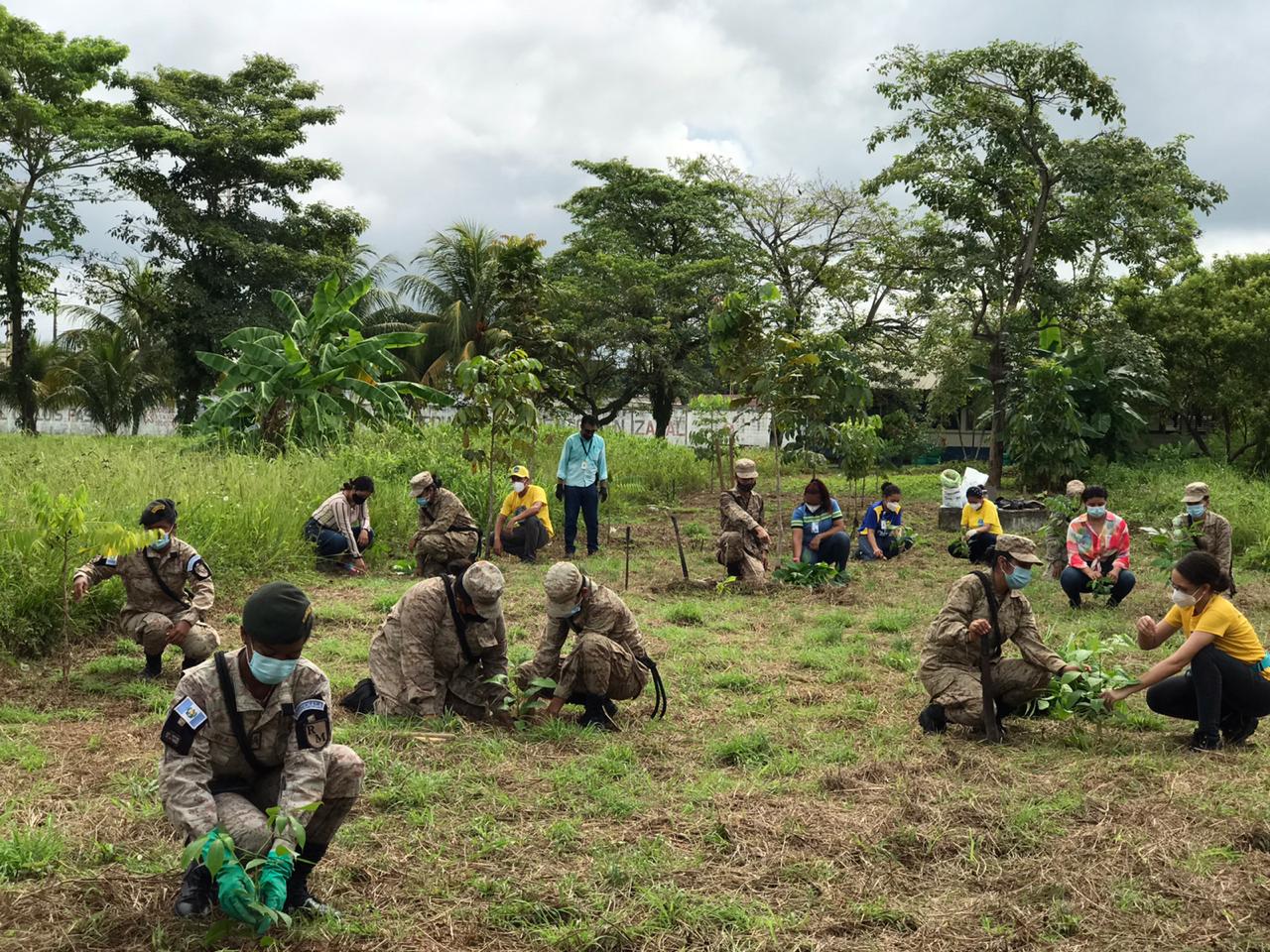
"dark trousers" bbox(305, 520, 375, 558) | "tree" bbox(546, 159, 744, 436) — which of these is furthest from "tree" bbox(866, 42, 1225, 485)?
"dark trousers" bbox(305, 520, 375, 558)

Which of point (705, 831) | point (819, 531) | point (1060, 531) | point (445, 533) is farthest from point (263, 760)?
point (1060, 531)

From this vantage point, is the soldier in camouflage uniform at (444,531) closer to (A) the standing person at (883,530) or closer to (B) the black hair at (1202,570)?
(A) the standing person at (883,530)

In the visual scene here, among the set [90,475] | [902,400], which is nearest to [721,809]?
[90,475]

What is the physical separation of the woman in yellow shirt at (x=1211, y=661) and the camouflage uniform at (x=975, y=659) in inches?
17.2

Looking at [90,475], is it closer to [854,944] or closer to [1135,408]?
[854,944]

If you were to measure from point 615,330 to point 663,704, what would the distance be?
66.2ft

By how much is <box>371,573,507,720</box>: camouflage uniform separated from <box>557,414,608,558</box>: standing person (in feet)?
23.1

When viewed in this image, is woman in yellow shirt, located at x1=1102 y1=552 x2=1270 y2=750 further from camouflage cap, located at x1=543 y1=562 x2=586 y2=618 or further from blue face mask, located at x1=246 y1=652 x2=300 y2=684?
blue face mask, located at x1=246 y1=652 x2=300 y2=684

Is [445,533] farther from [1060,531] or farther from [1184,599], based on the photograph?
[1184,599]

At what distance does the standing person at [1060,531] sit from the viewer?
36.6 feet

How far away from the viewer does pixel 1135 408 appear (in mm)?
21984

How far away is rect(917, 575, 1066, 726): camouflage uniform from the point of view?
607cm

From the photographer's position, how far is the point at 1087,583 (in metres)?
10.1

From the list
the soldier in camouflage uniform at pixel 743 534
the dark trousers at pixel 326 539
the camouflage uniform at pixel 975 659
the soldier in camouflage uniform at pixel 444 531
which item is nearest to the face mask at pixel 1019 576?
the camouflage uniform at pixel 975 659
